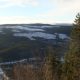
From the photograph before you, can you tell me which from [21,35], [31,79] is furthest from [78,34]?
[21,35]

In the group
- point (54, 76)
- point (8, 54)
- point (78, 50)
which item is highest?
point (78, 50)

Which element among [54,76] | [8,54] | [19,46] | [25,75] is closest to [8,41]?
[19,46]

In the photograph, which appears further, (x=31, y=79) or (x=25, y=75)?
(x=25, y=75)

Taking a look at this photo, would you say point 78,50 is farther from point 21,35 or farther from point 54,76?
point 21,35

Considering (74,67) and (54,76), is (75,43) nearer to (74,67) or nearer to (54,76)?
(74,67)

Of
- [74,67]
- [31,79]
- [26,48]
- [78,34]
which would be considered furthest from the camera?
[26,48]

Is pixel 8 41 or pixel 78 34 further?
pixel 8 41

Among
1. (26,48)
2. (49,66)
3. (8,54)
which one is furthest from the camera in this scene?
(26,48)

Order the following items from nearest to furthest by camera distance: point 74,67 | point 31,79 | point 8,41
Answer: point 74,67, point 31,79, point 8,41

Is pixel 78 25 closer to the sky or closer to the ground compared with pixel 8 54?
closer to the sky
